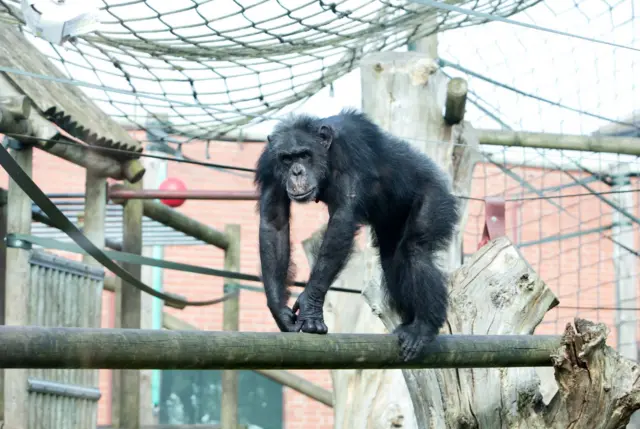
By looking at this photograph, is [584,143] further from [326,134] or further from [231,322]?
[326,134]

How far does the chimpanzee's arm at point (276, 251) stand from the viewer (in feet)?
9.67

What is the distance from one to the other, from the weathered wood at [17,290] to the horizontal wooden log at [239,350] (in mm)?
1677

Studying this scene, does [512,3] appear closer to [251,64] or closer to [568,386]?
[251,64]

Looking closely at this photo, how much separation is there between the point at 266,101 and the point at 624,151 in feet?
7.05

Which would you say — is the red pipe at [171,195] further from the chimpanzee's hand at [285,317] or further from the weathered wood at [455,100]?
the chimpanzee's hand at [285,317]

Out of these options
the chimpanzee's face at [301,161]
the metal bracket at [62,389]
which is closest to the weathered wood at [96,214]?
the metal bracket at [62,389]

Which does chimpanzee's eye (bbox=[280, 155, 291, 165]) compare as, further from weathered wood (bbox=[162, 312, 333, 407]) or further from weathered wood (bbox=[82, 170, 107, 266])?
weathered wood (bbox=[162, 312, 333, 407])

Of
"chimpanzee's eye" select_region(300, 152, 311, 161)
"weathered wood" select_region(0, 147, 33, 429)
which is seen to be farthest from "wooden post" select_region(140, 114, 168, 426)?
"chimpanzee's eye" select_region(300, 152, 311, 161)

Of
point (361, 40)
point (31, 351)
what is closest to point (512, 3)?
point (361, 40)

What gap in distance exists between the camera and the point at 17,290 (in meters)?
3.71

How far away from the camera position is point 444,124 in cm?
441

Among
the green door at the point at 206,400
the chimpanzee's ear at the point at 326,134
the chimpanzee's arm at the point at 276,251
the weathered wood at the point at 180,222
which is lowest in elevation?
the green door at the point at 206,400

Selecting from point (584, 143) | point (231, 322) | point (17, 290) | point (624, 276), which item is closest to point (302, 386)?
point (231, 322)

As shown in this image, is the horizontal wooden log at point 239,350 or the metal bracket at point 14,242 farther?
the metal bracket at point 14,242
